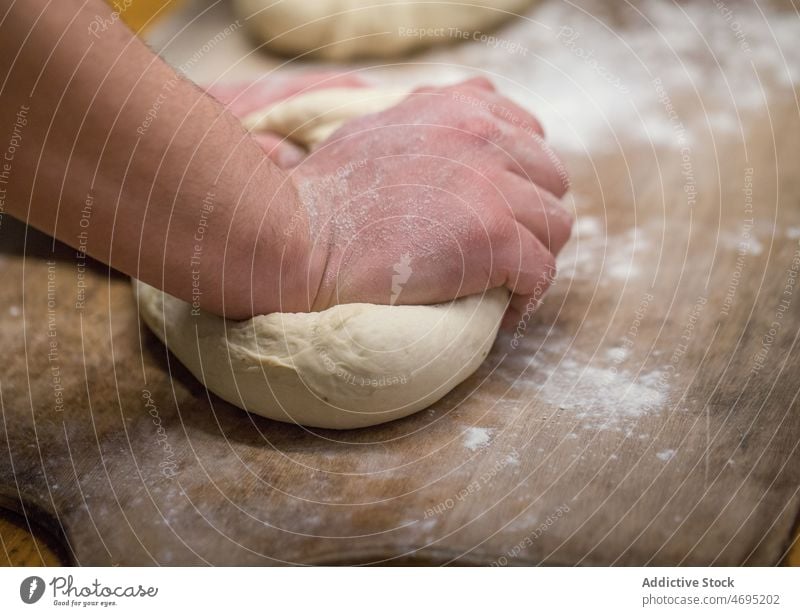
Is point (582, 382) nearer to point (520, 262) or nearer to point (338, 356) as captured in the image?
point (520, 262)

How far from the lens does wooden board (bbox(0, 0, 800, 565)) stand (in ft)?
1.85

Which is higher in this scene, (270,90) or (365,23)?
(365,23)

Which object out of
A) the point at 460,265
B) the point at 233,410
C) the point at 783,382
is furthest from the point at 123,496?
the point at 783,382

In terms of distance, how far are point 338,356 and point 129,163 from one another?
20cm

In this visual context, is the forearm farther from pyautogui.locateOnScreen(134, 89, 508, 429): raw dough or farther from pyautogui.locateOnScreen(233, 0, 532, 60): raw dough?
pyautogui.locateOnScreen(233, 0, 532, 60): raw dough

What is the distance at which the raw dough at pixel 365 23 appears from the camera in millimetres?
1001

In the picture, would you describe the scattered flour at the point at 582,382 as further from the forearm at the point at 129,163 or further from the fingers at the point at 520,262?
the forearm at the point at 129,163

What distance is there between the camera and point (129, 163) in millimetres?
522

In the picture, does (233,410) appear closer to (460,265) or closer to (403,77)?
(460,265)

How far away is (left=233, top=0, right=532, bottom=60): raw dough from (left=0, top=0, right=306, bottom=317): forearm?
1.60ft

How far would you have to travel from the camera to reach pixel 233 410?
640 millimetres
